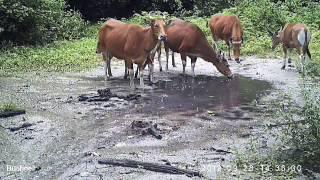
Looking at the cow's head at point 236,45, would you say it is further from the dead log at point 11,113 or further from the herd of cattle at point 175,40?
the dead log at point 11,113

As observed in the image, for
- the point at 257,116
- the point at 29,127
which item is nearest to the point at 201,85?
the point at 257,116

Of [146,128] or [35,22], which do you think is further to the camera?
[35,22]

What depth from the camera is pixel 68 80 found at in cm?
1352

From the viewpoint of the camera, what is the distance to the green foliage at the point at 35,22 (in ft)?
58.3

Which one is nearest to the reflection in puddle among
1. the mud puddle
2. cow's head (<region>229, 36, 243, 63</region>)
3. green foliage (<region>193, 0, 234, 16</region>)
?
the mud puddle

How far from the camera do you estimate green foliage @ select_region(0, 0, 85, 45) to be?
17766mm

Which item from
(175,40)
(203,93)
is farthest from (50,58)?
(203,93)

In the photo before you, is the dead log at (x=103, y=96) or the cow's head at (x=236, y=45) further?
the cow's head at (x=236, y=45)

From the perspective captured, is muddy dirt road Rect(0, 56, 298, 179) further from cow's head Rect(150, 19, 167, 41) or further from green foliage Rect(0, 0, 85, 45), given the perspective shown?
green foliage Rect(0, 0, 85, 45)

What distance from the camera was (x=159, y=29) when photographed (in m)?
11.2

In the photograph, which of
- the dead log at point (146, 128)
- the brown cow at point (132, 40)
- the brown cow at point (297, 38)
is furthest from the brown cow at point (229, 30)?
the dead log at point (146, 128)

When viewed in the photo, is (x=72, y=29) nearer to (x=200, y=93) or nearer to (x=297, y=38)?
(x=297, y=38)

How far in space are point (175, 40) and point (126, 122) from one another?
4987 mm

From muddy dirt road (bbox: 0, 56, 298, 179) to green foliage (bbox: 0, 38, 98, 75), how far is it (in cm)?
116
